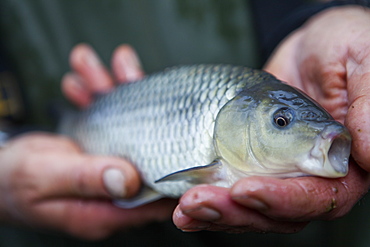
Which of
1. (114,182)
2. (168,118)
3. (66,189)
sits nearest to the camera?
(168,118)

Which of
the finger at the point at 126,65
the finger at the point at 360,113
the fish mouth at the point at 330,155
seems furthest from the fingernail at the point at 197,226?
the finger at the point at 126,65

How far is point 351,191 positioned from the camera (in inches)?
33.4

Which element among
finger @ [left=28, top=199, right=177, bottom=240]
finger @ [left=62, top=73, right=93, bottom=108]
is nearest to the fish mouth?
finger @ [left=28, top=199, right=177, bottom=240]

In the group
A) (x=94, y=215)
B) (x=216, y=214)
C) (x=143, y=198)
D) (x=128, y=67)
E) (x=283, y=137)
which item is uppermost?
(x=128, y=67)

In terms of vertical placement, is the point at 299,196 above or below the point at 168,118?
below

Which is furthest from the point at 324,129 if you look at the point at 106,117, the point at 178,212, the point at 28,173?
the point at 28,173

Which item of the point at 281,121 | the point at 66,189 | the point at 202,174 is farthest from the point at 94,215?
the point at 281,121

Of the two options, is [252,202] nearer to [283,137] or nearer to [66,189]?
[283,137]

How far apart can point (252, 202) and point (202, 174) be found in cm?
21

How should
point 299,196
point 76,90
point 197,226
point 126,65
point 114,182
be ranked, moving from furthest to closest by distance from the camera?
point 76,90 < point 126,65 < point 114,182 < point 197,226 < point 299,196

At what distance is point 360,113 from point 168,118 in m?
0.59

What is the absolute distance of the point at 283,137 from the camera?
850mm

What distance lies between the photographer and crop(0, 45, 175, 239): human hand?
1.29m

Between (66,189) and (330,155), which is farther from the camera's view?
(66,189)
